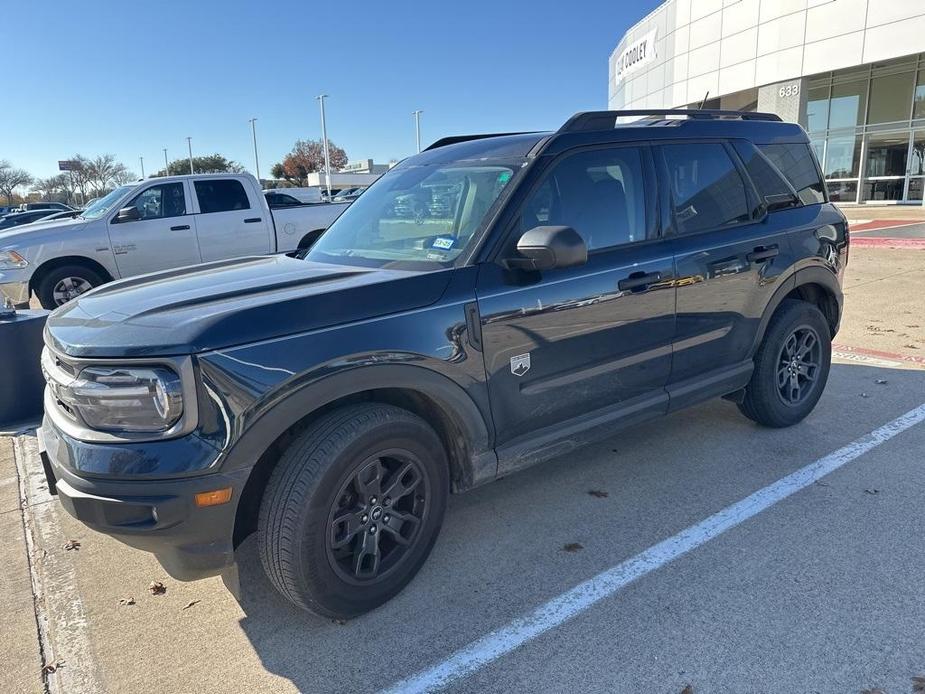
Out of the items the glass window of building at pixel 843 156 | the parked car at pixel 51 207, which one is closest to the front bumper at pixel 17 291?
the glass window of building at pixel 843 156

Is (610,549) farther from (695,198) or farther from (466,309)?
(695,198)

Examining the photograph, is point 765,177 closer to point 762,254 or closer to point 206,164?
point 762,254

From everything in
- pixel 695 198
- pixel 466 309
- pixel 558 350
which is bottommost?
pixel 558 350

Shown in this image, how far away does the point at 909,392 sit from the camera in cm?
520

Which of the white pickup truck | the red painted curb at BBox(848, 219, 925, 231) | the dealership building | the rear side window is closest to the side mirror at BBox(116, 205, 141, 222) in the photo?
the white pickup truck

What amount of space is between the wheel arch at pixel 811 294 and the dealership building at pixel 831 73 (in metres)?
20.2

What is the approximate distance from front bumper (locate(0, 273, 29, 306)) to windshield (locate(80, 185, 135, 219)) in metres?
1.33

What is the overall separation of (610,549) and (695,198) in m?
2.04

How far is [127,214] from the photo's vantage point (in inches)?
356

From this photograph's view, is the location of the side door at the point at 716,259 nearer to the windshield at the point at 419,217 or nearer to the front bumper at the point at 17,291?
the windshield at the point at 419,217

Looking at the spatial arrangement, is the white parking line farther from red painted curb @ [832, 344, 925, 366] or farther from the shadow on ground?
red painted curb @ [832, 344, 925, 366]

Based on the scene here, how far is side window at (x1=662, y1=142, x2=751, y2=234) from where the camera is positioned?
378cm

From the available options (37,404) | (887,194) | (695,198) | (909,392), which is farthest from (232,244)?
(887,194)

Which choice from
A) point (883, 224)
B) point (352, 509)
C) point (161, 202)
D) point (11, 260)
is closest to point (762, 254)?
point (352, 509)
